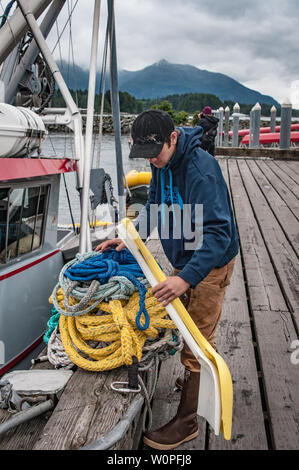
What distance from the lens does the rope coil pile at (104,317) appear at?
2.36 m

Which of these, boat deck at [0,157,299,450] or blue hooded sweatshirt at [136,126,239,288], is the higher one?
blue hooded sweatshirt at [136,126,239,288]

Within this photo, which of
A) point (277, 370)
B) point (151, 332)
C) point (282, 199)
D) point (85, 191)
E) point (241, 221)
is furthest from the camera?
point (282, 199)

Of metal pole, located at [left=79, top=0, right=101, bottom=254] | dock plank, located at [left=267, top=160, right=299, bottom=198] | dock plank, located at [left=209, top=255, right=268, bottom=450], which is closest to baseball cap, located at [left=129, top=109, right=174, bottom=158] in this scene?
dock plank, located at [left=209, top=255, right=268, bottom=450]

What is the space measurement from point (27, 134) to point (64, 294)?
7.86 ft

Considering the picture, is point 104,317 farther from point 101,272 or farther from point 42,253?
point 42,253

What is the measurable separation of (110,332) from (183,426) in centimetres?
62

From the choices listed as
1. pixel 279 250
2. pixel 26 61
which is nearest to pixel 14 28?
pixel 26 61

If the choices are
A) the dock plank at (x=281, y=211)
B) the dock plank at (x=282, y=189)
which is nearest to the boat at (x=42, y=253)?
the dock plank at (x=281, y=211)

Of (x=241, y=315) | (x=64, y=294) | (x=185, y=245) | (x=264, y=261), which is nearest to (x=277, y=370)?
(x=241, y=315)

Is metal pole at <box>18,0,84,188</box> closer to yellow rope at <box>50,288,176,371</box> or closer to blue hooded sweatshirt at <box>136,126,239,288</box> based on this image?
yellow rope at <box>50,288,176,371</box>

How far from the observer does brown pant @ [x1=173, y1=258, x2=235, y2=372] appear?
2191mm

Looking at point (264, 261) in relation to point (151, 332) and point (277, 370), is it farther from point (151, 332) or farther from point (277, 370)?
point (151, 332)

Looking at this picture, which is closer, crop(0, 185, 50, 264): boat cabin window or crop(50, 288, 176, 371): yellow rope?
crop(50, 288, 176, 371): yellow rope
